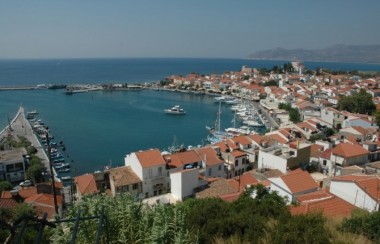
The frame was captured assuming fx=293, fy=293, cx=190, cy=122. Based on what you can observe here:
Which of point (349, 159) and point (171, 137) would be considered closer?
point (349, 159)

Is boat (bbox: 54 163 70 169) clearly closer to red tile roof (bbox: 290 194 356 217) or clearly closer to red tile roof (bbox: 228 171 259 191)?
red tile roof (bbox: 228 171 259 191)

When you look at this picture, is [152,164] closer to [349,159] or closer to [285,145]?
[285,145]

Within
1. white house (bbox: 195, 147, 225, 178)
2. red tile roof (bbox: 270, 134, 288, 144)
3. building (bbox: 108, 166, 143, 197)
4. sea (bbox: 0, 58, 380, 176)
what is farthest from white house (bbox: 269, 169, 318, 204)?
sea (bbox: 0, 58, 380, 176)

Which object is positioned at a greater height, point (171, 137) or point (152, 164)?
point (152, 164)

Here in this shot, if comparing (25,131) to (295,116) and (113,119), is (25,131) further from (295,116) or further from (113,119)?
(295,116)

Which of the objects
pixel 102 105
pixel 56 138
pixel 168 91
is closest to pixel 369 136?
pixel 56 138

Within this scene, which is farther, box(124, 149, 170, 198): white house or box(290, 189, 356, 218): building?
box(124, 149, 170, 198): white house
